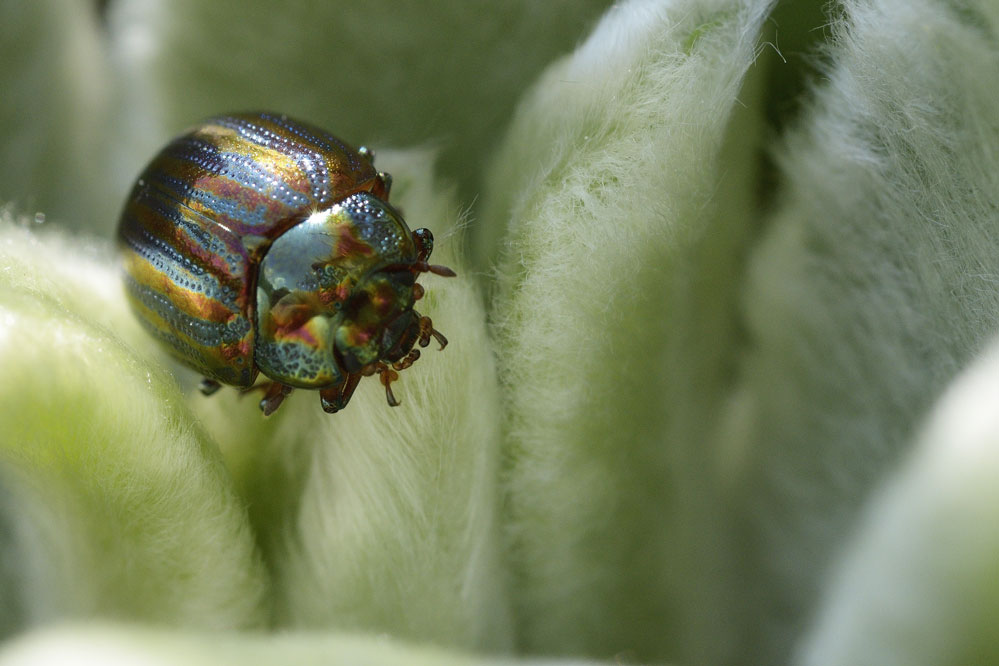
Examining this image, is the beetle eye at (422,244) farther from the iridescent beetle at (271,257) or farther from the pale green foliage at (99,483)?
the pale green foliage at (99,483)

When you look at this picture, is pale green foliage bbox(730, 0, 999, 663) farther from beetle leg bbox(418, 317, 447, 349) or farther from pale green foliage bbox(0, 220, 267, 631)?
pale green foliage bbox(0, 220, 267, 631)

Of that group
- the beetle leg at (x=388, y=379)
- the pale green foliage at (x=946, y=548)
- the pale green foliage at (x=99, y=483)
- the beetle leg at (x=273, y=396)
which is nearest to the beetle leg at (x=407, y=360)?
the beetle leg at (x=388, y=379)

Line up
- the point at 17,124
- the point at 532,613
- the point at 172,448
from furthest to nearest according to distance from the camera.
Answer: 1. the point at 17,124
2. the point at 532,613
3. the point at 172,448

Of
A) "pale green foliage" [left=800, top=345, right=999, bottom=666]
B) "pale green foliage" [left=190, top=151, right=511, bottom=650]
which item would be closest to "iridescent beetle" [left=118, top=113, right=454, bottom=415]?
"pale green foliage" [left=190, top=151, right=511, bottom=650]

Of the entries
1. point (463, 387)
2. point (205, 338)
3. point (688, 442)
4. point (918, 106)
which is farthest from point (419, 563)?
point (918, 106)

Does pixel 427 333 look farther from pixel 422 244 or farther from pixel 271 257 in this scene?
pixel 271 257

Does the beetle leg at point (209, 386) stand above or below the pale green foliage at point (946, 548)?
above

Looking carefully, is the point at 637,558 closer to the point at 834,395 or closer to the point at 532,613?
the point at 532,613
